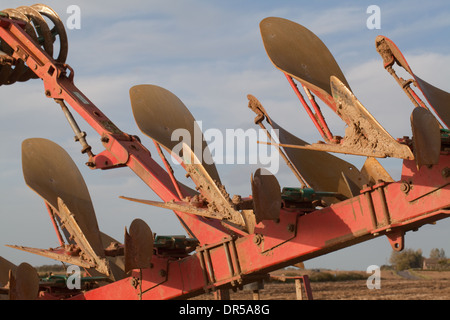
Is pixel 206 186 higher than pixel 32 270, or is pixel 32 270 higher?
pixel 206 186

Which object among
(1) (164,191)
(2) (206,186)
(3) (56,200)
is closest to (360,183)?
(2) (206,186)

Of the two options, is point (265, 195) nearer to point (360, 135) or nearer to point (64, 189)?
point (360, 135)

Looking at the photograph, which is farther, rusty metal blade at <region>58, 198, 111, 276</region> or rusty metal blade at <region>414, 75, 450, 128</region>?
rusty metal blade at <region>58, 198, 111, 276</region>

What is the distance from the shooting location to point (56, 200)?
12.8 m

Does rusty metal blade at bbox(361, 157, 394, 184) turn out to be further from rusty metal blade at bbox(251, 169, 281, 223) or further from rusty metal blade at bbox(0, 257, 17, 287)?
rusty metal blade at bbox(0, 257, 17, 287)

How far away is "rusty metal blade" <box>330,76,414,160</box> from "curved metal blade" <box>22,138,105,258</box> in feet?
17.3

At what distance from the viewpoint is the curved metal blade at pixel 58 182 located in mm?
12766

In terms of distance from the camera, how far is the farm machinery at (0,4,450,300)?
9.12m

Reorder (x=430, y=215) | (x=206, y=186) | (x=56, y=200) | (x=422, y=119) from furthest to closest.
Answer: (x=56, y=200), (x=206, y=186), (x=430, y=215), (x=422, y=119)

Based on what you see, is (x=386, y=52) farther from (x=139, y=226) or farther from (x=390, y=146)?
(x=139, y=226)

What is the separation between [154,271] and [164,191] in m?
1.39

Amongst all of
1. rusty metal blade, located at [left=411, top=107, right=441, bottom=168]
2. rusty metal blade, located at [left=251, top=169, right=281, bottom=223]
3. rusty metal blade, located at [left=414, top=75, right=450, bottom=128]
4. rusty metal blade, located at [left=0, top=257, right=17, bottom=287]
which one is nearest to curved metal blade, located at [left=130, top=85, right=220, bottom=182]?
rusty metal blade, located at [left=251, top=169, right=281, bottom=223]

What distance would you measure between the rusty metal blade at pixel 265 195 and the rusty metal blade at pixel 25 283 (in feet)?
13.9

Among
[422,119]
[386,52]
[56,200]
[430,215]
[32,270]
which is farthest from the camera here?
[56,200]
